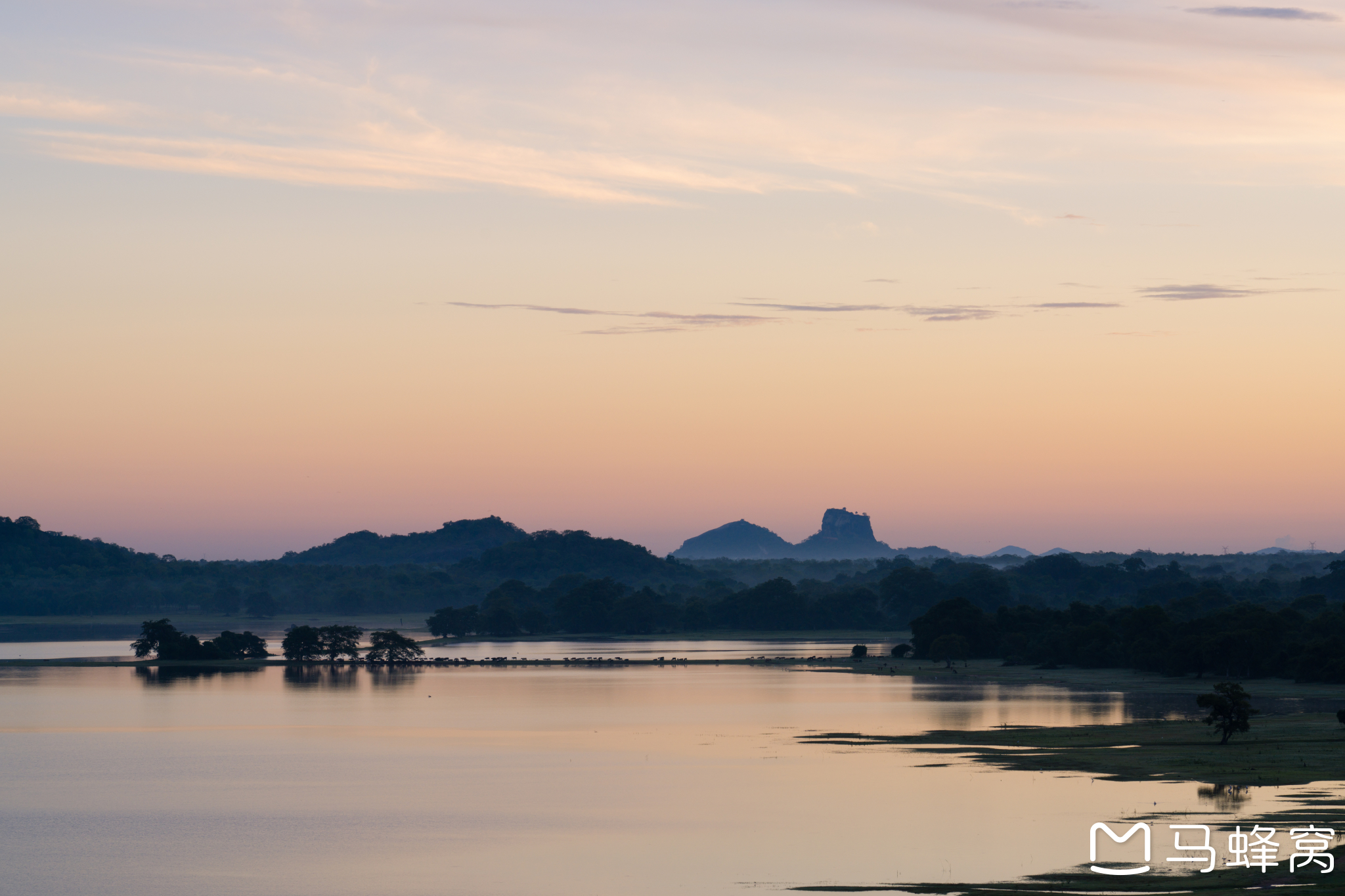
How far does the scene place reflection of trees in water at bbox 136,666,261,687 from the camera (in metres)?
149

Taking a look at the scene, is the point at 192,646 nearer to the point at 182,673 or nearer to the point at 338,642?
the point at 182,673

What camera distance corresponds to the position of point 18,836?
182ft

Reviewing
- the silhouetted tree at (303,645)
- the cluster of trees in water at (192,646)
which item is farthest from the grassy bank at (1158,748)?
the cluster of trees in water at (192,646)

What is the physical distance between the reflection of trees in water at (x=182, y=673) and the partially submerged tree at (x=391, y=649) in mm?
13234

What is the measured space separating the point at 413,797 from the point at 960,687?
74.3 meters

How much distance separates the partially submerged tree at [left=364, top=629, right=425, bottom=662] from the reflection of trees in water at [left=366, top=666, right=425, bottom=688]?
5.63 ft

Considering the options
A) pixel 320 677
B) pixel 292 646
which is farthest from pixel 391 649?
pixel 320 677

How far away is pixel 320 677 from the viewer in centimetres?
15400

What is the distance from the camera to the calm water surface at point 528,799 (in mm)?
47594

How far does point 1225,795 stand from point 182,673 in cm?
12628

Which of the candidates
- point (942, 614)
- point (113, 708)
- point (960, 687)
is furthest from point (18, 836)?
point (942, 614)

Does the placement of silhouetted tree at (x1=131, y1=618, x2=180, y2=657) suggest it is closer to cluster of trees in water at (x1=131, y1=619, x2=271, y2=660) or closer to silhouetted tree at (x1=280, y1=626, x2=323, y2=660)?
cluster of trees in water at (x1=131, y1=619, x2=271, y2=660)

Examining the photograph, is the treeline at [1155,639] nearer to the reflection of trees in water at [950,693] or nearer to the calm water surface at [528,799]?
the calm water surface at [528,799]

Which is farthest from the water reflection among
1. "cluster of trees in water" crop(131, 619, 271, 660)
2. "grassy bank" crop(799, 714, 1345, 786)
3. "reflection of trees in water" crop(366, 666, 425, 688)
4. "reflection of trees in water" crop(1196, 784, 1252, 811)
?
"reflection of trees in water" crop(1196, 784, 1252, 811)
